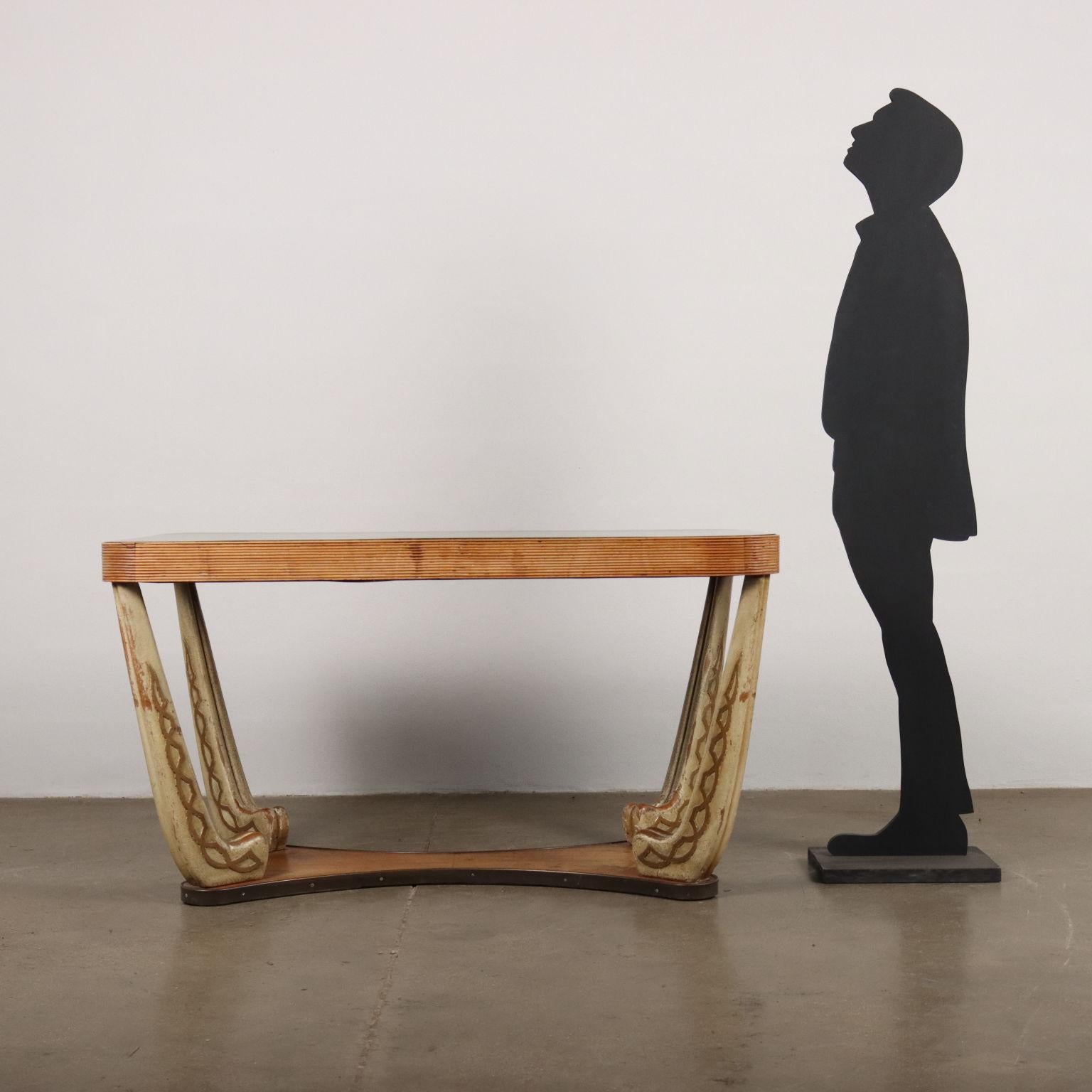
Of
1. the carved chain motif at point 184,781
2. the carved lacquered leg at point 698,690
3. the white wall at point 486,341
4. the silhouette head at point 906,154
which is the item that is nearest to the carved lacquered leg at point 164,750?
the carved chain motif at point 184,781

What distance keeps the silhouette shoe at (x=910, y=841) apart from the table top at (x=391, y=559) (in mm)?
708

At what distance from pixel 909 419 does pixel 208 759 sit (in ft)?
5.18

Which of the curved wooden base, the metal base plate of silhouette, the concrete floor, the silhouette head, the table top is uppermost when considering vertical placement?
the silhouette head

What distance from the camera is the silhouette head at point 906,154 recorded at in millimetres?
2564

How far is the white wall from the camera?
11.0 ft

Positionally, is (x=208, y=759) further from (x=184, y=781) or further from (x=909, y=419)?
(x=909, y=419)

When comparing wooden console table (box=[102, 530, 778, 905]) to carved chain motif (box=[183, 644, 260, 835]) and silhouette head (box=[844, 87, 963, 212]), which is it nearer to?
carved chain motif (box=[183, 644, 260, 835])

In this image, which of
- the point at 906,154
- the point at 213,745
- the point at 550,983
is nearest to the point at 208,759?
the point at 213,745

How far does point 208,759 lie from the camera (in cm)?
253

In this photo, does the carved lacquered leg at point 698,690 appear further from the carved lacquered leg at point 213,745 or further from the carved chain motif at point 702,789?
the carved lacquered leg at point 213,745

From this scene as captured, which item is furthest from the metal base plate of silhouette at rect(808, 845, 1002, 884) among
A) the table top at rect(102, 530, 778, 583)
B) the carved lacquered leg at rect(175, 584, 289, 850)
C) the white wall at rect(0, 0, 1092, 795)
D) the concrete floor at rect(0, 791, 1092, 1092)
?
the carved lacquered leg at rect(175, 584, 289, 850)

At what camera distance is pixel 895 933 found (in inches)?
85.2

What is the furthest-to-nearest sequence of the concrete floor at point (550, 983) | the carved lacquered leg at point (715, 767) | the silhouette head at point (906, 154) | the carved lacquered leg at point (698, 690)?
the silhouette head at point (906, 154)
the carved lacquered leg at point (698, 690)
the carved lacquered leg at point (715, 767)
the concrete floor at point (550, 983)

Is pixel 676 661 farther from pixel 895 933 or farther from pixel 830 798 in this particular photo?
pixel 895 933
